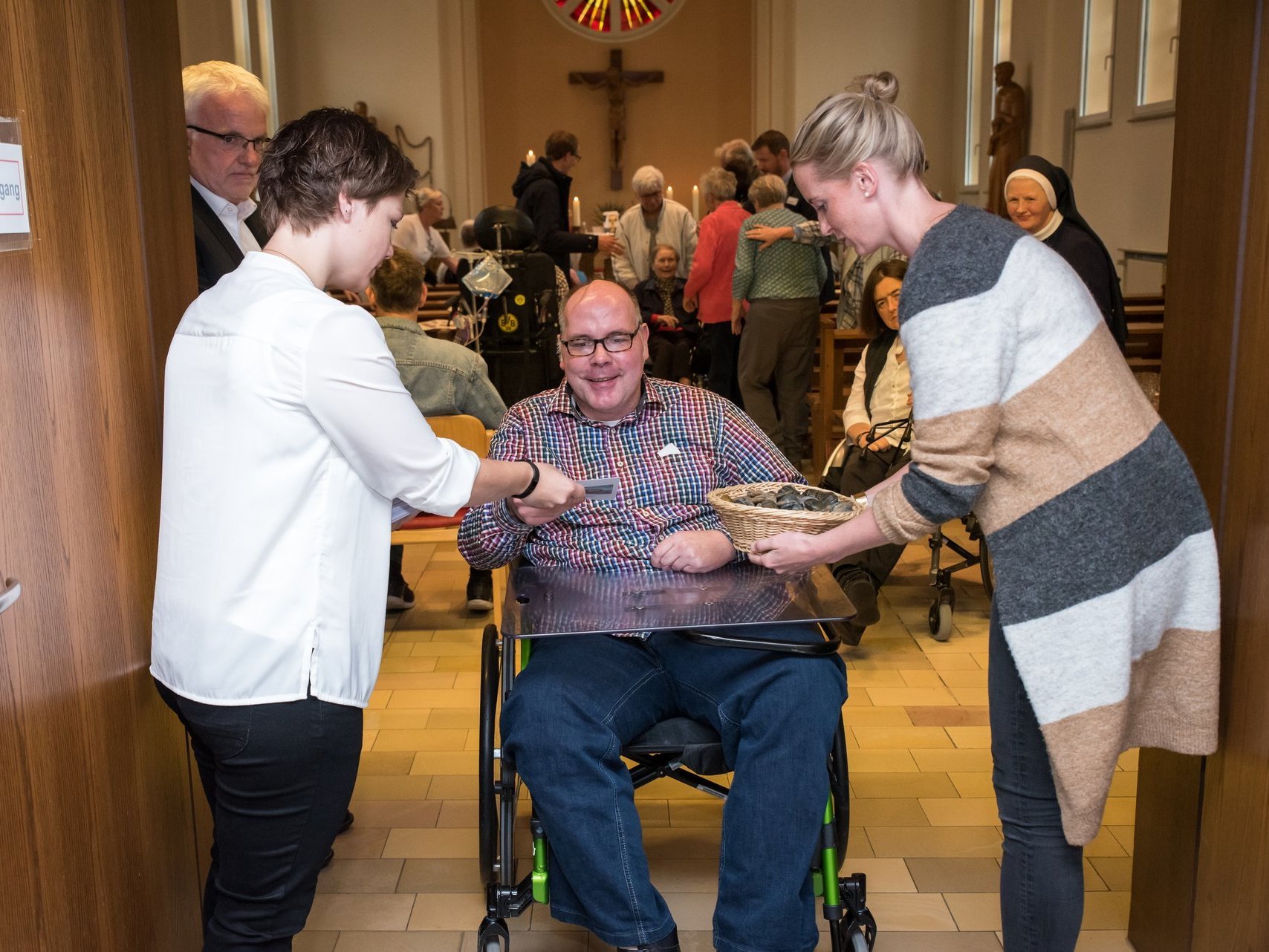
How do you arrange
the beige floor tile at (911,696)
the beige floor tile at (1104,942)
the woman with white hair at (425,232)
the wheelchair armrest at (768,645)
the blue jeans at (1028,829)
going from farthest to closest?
the woman with white hair at (425,232) < the beige floor tile at (911,696) < the beige floor tile at (1104,942) < the wheelchair armrest at (768,645) < the blue jeans at (1028,829)

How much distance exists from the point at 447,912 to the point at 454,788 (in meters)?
0.60

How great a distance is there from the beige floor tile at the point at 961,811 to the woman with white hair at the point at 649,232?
482cm

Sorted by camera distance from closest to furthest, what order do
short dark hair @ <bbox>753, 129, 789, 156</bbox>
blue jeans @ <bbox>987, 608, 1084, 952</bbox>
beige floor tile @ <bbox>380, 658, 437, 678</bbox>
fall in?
blue jeans @ <bbox>987, 608, 1084, 952</bbox> → beige floor tile @ <bbox>380, 658, 437, 678</bbox> → short dark hair @ <bbox>753, 129, 789, 156</bbox>

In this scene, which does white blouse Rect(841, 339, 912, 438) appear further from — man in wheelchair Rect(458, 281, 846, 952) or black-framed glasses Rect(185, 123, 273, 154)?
black-framed glasses Rect(185, 123, 273, 154)

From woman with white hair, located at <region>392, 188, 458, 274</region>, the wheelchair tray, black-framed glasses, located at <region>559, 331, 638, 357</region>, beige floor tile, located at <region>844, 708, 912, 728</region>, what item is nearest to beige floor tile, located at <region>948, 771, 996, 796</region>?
beige floor tile, located at <region>844, 708, 912, 728</region>

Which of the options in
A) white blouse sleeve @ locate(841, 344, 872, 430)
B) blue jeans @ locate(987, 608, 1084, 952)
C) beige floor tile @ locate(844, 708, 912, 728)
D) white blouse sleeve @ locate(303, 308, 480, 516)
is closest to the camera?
white blouse sleeve @ locate(303, 308, 480, 516)

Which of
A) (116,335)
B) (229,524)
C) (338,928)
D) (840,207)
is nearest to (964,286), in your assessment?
(840,207)

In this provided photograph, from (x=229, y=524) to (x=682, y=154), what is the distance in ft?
45.3

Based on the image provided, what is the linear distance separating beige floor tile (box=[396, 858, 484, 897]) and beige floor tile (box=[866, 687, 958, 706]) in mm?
1408

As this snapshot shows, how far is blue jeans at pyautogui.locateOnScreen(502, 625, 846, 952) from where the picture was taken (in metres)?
2.14

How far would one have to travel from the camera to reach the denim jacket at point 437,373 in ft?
13.6

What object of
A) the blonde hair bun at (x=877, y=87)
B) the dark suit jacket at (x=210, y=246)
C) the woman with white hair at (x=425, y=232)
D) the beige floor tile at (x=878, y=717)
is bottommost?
the beige floor tile at (x=878, y=717)

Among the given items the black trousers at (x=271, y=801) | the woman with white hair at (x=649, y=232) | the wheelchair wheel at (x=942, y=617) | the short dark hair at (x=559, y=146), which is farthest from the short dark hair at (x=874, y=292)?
the short dark hair at (x=559, y=146)

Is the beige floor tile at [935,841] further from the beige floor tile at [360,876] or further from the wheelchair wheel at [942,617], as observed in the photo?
the wheelchair wheel at [942,617]
